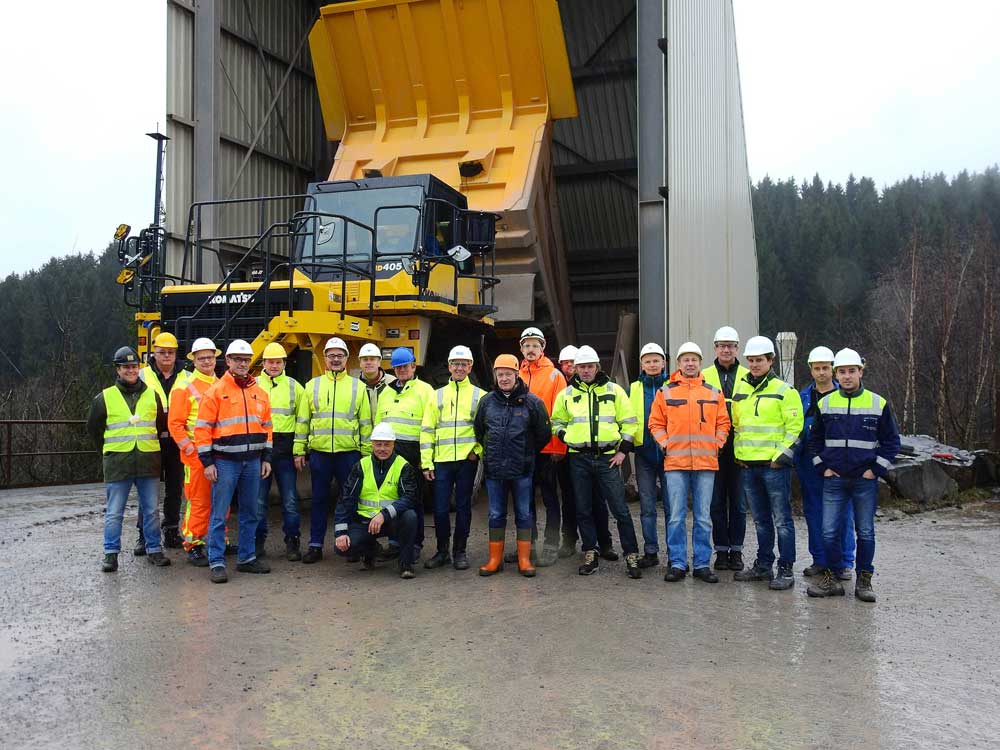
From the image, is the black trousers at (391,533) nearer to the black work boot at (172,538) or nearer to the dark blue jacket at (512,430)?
the dark blue jacket at (512,430)

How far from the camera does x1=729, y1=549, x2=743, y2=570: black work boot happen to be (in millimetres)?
6805

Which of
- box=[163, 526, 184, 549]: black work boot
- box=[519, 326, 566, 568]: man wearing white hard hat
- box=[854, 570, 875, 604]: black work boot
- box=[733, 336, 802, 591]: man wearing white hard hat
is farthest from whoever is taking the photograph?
box=[163, 526, 184, 549]: black work boot

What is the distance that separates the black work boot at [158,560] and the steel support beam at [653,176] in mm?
6284

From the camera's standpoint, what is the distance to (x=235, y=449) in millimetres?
6441

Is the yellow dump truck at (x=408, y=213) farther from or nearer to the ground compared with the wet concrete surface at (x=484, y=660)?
farther from the ground

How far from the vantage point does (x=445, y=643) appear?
15.6ft

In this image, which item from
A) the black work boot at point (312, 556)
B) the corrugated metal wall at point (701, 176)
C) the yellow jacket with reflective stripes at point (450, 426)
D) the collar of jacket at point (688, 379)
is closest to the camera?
the collar of jacket at point (688, 379)

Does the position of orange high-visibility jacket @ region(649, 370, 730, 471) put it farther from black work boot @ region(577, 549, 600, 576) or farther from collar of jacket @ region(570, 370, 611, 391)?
black work boot @ region(577, 549, 600, 576)

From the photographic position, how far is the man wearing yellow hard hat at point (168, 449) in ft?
23.6

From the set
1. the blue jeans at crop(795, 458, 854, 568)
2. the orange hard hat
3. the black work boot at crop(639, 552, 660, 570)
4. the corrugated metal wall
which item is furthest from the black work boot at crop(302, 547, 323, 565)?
the corrugated metal wall

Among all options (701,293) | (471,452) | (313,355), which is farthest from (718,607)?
(701,293)

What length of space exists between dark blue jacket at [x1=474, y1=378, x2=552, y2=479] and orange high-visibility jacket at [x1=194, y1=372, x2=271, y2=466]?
5.39 feet

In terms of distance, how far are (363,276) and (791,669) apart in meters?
5.86

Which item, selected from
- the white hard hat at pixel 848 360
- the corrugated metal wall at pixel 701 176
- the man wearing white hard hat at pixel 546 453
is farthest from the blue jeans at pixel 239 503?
the corrugated metal wall at pixel 701 176
